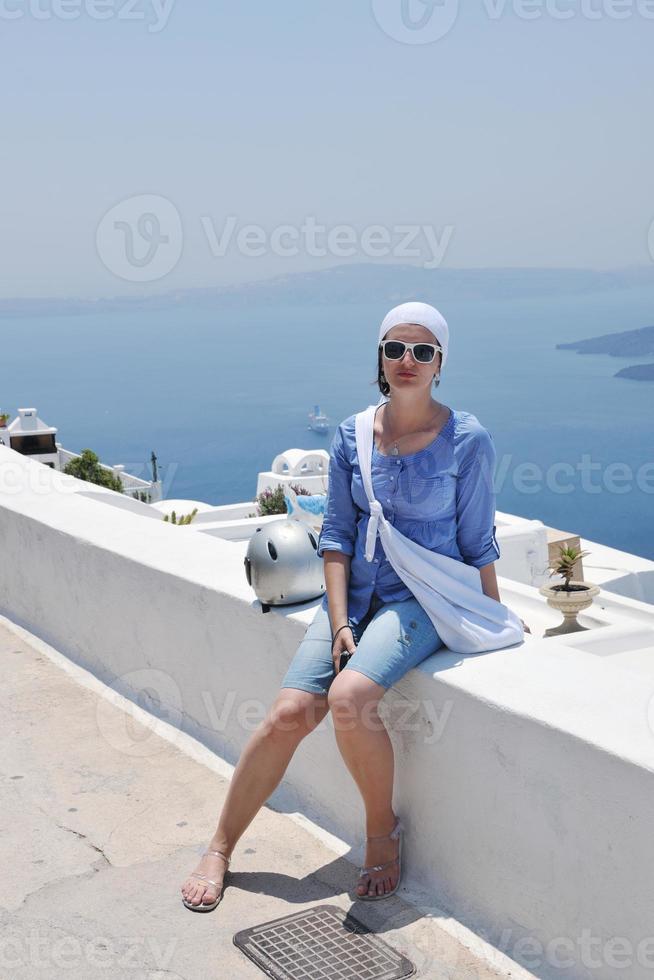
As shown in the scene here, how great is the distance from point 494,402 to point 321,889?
156m

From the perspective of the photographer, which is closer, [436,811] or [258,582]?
[436,811]

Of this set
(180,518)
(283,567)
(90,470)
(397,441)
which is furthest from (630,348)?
(397,441)

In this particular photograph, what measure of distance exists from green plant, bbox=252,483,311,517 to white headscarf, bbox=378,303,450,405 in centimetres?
2256

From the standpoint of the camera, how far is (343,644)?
287 cm

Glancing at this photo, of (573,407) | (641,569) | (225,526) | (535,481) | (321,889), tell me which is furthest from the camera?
(573,407)

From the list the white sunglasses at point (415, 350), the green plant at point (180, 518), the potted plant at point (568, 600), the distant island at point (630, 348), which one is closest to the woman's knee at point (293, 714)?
the white sunglasses at point (415, 350)

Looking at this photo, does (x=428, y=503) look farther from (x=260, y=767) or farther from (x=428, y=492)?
(x=260, y=767)

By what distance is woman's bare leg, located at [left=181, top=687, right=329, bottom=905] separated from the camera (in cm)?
288

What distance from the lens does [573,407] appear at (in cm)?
15575

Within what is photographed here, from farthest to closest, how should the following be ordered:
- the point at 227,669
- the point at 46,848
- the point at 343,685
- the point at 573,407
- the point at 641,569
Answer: the point at 573,407, the point at 641,569, the point at 227,669, the point at 46,848, the point at 343,685

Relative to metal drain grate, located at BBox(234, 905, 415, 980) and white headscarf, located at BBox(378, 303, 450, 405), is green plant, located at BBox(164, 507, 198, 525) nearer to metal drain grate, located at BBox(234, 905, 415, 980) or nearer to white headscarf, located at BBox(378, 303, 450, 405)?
white headscarf, located at BBox(378, 303, 450, 405)

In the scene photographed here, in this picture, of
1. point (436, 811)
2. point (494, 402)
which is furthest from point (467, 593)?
point (494, 402)

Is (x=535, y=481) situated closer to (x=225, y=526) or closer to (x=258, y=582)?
(x=225, y=526)

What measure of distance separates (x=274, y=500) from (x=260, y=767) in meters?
25.4
